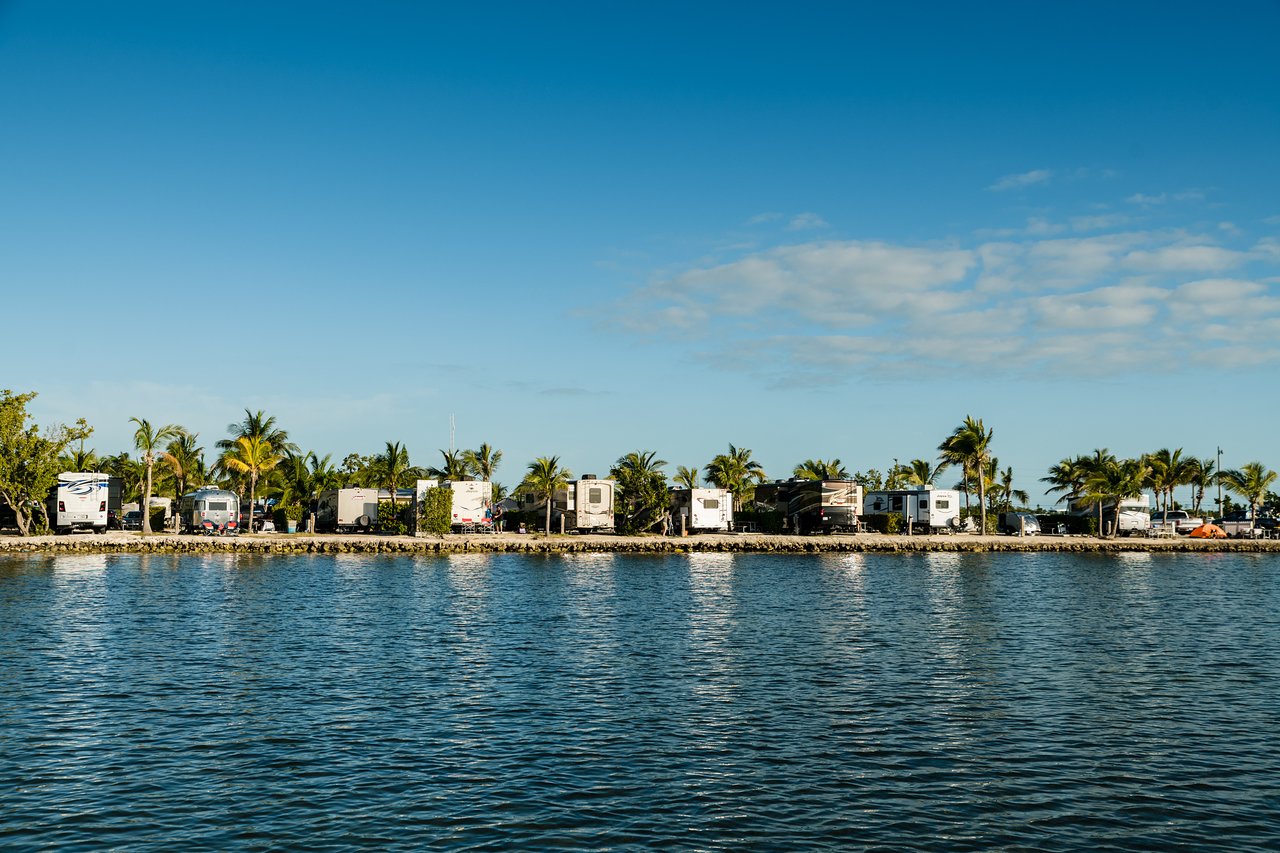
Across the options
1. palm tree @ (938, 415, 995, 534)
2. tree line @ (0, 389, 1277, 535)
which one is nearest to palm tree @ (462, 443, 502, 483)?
tree line @ (0, 389, 1277, 535)

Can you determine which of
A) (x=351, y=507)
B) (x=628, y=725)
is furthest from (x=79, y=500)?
(x=628, y=725)

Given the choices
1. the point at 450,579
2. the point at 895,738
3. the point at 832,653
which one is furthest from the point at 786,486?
the point at 895,738

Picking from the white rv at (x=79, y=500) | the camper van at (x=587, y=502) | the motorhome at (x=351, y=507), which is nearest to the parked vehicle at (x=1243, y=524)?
the camper van at (x=587, y=502)

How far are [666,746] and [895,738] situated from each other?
563cm

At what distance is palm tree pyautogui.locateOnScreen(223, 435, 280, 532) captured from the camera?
331ft

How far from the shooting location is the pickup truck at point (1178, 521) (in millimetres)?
126812

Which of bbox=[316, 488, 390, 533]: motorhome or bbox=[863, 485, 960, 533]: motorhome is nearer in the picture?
bbox=[316, 488, 390, 533]: motorhome

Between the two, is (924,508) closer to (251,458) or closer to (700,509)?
(700,509)

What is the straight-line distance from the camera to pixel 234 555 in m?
83.9

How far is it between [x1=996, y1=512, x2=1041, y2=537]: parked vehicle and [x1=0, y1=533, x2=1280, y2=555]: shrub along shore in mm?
6949

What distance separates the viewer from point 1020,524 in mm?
122500

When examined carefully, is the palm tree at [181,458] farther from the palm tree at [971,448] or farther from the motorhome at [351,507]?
the palm tree at [971,448]

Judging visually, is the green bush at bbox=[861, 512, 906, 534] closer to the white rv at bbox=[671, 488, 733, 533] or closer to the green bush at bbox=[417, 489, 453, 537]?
the white rv at bbox=[671, 488, 733, 533]

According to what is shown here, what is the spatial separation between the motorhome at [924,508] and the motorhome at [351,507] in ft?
187
